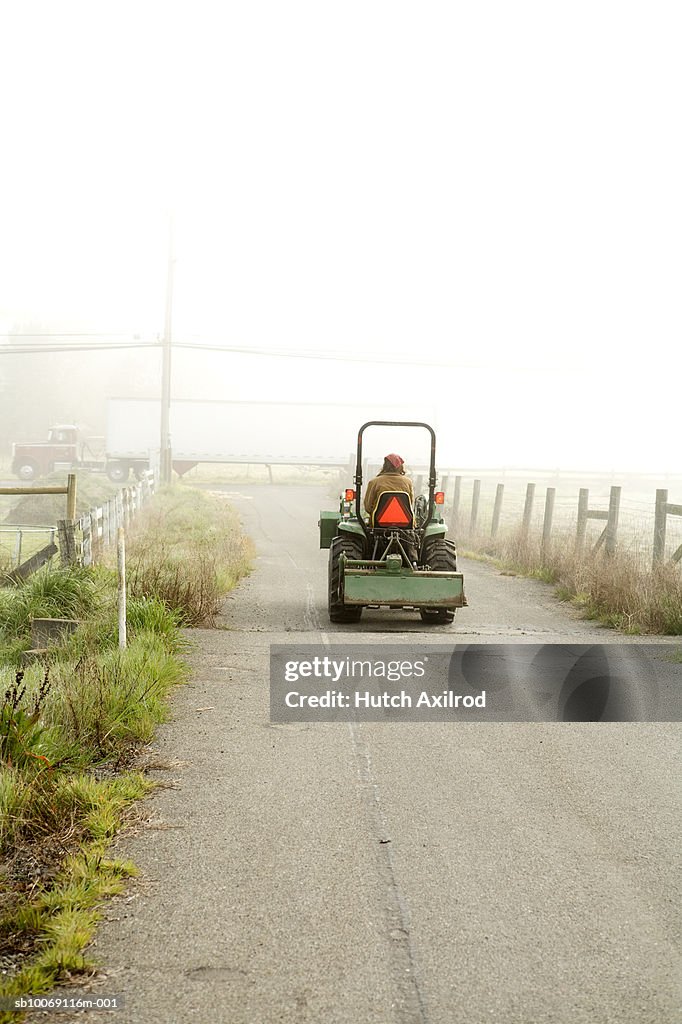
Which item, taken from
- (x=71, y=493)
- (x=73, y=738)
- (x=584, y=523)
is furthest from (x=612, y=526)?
(x=73, y=738)

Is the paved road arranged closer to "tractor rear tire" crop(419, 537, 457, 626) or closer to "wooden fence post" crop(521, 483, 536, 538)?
"tractor rear tire" crop(419, 537, 457, 626)

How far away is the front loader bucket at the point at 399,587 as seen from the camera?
38.7 feet

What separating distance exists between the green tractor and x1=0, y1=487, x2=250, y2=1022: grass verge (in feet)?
5.19

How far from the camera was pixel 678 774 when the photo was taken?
265 inches

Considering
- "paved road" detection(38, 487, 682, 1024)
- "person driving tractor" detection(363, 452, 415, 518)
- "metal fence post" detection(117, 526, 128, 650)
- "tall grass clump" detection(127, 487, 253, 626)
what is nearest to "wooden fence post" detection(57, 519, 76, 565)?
"tall grass clump" detection(127, 487, 253, 626)

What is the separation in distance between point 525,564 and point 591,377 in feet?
287

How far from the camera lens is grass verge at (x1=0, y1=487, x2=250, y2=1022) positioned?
14.2 feet

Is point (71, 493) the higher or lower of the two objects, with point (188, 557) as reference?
higher

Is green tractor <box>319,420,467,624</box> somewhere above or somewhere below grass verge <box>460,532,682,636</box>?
above

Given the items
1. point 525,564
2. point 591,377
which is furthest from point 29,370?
point 525,564

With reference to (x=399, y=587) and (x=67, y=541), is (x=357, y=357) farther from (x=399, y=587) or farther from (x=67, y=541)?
(x=399, y=587)

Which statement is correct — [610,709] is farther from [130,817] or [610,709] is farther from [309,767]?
[130,817]

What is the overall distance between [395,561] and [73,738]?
18.4ft

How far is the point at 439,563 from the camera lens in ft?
41.5
